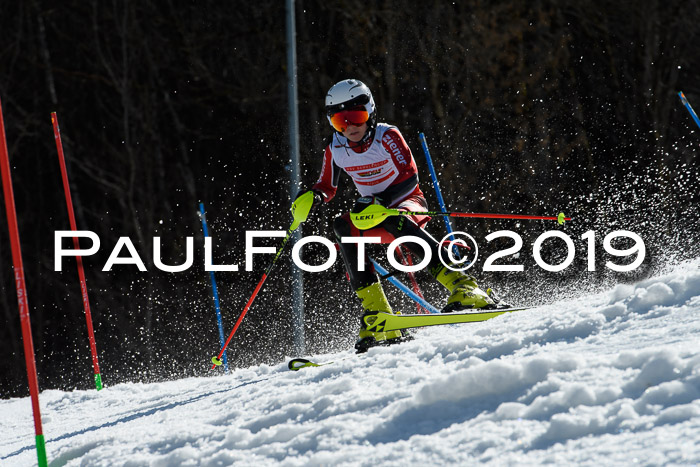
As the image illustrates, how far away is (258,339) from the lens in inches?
319

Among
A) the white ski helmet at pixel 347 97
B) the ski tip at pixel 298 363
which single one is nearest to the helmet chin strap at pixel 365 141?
the white ski helmet at pixel 347 97

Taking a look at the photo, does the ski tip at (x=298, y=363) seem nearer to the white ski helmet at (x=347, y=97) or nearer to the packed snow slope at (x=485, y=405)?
the packed snow slope at (x=485, y=405)

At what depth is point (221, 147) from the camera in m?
8.31

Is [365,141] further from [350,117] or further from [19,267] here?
[19,267]

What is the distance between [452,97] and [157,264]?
163 inches

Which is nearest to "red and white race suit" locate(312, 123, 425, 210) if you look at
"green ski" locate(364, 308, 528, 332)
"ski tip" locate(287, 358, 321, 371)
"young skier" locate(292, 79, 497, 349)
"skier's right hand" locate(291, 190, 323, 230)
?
"young skier" locate(292, 79, 497, 349)

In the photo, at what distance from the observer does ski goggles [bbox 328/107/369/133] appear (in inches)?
136

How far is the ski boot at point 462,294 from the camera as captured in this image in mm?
3344

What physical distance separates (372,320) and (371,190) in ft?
2.48

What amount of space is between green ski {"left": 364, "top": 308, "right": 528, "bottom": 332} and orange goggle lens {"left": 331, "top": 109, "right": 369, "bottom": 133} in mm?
973

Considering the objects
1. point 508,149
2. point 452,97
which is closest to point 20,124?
point 452,97

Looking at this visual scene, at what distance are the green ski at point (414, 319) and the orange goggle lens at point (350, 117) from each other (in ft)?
3.19

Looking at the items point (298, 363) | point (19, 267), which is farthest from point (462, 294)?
point (19, 267)

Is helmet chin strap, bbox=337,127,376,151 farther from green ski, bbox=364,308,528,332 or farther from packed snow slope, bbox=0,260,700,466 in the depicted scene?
packed snow slope, bbox=0,260,700,466
